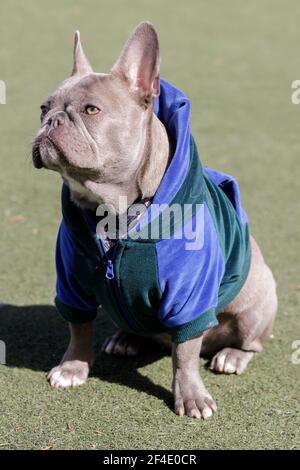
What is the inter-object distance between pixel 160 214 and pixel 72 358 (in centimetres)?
88

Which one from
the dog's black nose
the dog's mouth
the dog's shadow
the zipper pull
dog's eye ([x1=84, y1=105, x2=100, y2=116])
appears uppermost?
dog's eye ([x1=84, y1=105, x2=100, y2=116])

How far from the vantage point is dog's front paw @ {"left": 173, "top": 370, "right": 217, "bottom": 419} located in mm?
3307

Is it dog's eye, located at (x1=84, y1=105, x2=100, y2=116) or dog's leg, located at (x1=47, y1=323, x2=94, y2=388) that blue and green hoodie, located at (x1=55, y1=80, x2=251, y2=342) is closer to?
dog's leg, located at (x1=47, y1=323, x2=94, y2=388)

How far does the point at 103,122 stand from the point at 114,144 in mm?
93

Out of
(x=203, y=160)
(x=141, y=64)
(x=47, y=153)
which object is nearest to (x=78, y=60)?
(x=141, y=64)

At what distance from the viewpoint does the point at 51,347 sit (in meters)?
3.88

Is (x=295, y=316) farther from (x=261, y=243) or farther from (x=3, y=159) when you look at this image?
(x=3, y=159)

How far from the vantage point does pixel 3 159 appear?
6.39 metres

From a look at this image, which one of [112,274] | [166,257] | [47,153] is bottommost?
[112,274]

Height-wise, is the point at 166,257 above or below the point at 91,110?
below

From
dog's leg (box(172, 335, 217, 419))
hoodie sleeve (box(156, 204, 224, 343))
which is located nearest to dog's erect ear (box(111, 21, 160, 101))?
hoodie sleeve (box(156, 204, 224, 343))

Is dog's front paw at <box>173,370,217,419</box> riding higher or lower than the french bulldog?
lower

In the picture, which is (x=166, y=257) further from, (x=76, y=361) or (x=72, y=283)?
(x=76, y=361)

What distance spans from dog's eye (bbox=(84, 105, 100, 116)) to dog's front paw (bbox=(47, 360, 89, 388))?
1.17 meters
